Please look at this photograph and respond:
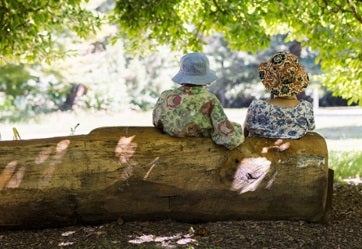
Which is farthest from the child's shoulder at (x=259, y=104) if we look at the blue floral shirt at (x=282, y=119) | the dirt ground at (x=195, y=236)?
the dirt ground at (x=195, y=236)

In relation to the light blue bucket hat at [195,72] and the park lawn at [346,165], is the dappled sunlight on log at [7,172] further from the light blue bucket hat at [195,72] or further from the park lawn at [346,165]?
the park lawn at [346,165]

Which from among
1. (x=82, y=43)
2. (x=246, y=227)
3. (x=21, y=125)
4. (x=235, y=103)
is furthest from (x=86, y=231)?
(x=235, y=103)

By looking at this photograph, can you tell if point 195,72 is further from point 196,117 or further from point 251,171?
point 251,171

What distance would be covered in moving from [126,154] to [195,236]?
87cm

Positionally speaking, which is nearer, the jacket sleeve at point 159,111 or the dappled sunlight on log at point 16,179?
the dappled sunlight on log at point 16,179

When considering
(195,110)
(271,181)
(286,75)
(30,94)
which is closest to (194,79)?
(195,110)

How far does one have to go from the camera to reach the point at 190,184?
4.35 meters

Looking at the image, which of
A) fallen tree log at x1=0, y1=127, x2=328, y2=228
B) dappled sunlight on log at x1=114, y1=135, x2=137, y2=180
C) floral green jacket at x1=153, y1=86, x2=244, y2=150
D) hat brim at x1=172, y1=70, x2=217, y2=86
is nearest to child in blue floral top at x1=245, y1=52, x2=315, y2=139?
fallen tree log at x1=0, y1=127, x2=328, y2=228

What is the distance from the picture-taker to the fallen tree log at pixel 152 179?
167 inches

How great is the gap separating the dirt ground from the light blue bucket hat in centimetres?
120

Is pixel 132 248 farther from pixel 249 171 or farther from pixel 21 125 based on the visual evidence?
pixel 21 125

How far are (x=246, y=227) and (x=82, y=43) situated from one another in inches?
754

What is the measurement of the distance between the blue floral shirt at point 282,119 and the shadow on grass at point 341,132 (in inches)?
406

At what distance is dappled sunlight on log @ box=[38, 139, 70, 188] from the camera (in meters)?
4.22
